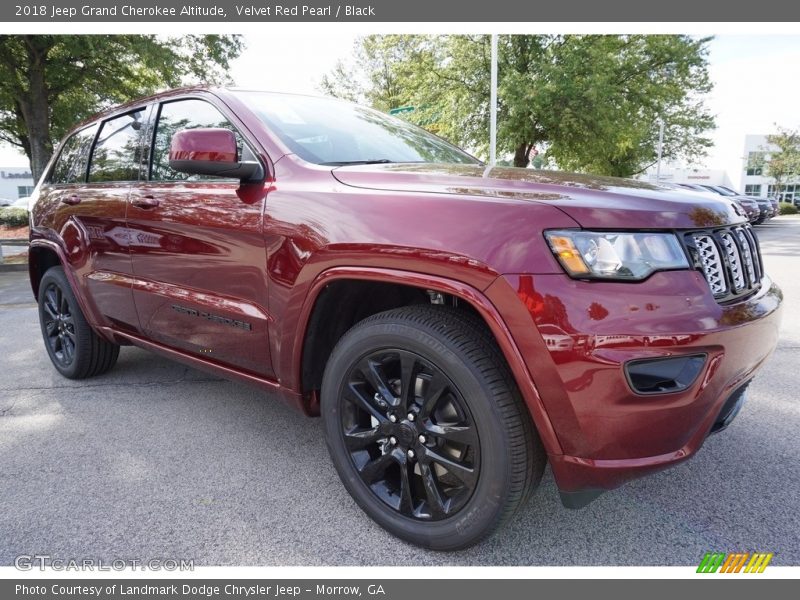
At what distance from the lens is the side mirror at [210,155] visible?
7.28ft

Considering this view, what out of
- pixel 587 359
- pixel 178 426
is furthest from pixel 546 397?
pixel 178 426

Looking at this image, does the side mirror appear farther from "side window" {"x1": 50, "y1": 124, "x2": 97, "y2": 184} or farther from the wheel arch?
"side window" {"x1": 50, "y1": 124, "x2": 97, "y2": 184}

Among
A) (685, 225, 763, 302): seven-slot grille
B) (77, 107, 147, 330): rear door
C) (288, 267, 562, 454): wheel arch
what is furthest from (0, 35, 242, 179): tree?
(685, 225, 763, 302): seven-slot grille

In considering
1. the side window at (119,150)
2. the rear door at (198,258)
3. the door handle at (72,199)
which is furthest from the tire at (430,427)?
the door handle at (72,199)

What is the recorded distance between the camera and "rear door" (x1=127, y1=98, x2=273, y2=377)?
235 cm

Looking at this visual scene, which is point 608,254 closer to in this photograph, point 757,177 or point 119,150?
point 119,150

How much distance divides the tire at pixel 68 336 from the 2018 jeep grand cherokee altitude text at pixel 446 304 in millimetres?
1201

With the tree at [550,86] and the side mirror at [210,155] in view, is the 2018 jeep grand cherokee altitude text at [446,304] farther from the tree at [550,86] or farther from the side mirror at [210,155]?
the tree at [550,86]

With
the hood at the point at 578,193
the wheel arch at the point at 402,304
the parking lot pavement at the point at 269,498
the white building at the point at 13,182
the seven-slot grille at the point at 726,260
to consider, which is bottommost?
the white building at the point at 13,182

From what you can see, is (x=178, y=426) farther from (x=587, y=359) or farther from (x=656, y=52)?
(x=656, y=52)

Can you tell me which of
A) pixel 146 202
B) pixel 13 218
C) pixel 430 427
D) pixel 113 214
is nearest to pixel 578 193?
pixel 430 427

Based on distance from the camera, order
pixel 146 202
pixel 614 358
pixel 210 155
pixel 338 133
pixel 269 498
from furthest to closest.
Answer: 1. pixel 146 202
2. pixel 338 133
3. pixel 269 498
4. pixel 210 155
5. pixel 614 358

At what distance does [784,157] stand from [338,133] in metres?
47.5

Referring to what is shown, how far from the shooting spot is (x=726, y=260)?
180 centimetres
